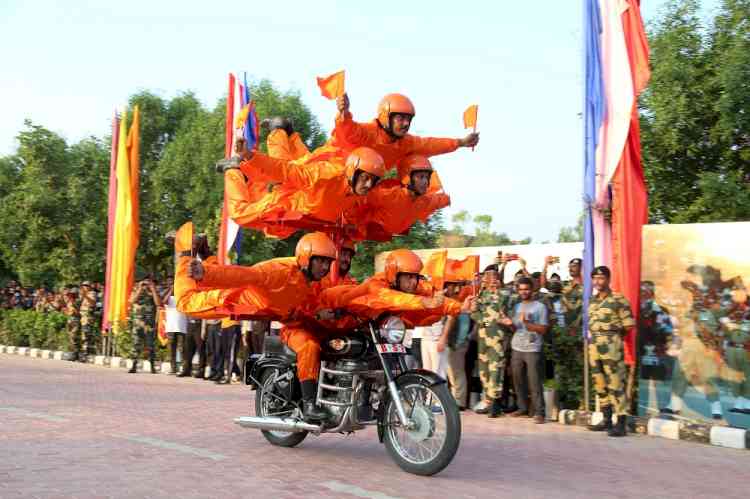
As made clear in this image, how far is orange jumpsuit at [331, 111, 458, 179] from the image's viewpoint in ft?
27.2

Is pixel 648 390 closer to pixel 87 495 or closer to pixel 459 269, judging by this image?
pixel 459 269

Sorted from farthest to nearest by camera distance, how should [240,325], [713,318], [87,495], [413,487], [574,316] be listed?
[240,325], [574,316], [713,318], [413,487], [87,495]

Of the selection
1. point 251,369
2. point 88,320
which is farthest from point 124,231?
point 251,369

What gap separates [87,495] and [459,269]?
358 cm

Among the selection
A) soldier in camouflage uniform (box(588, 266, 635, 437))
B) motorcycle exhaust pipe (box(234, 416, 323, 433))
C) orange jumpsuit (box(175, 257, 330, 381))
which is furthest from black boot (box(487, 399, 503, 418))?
orange jumpsuit (box(175, 257, 330, 381))

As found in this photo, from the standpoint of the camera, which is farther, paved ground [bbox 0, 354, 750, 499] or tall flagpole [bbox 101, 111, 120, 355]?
tall flagpole [bbox 101, 111, 120, 355]

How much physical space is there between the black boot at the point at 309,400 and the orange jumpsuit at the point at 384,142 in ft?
7.11

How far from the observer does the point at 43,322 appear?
26062 mm

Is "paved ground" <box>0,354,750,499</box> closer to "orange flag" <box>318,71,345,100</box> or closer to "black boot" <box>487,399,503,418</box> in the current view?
"black boot" <box>487,399,503,418</box>

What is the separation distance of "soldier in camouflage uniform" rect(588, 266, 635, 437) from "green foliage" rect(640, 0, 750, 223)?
36.7ft

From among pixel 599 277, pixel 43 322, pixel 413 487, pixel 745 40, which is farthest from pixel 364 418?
pixel 43 322

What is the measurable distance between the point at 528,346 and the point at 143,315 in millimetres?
9639

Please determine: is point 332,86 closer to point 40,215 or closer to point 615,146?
point 615,146

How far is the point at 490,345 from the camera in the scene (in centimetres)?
1255
